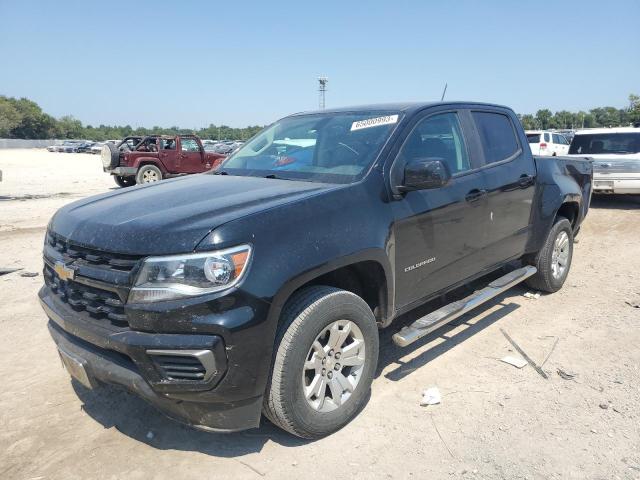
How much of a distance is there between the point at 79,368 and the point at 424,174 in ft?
7.27

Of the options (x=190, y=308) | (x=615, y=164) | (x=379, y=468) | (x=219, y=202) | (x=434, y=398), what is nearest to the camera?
(x=190, y=308)

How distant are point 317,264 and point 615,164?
10339 millimetres

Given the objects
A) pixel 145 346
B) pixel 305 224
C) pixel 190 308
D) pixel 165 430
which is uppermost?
pixel 305 224

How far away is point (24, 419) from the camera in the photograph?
3084mm

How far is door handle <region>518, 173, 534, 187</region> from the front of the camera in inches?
175

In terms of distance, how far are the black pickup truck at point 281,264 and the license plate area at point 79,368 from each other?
0.04 ft

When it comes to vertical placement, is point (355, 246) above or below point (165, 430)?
above

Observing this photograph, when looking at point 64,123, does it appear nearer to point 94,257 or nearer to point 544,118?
point 544,118

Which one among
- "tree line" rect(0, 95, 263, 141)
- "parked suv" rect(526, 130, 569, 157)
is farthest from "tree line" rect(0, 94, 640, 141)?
"parked suv" rect(526, 130, 569, 157)

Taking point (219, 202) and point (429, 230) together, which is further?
point (429, 230)

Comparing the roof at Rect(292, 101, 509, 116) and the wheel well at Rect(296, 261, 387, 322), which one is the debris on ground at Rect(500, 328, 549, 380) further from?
the roof at Rect(292, 101, 509, 116)

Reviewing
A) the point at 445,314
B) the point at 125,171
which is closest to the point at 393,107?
the point at 445,314

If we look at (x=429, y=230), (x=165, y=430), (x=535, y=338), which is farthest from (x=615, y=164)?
(x=165, y=430)

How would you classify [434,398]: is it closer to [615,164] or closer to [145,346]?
[145,346]
